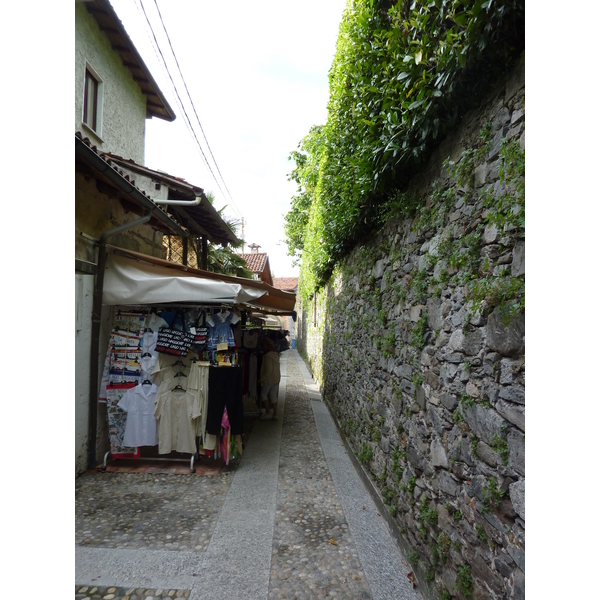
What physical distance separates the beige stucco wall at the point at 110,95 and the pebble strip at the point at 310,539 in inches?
246

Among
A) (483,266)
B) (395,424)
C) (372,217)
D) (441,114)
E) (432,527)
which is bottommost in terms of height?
(432,527)

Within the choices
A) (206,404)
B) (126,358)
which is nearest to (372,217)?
(206,404)

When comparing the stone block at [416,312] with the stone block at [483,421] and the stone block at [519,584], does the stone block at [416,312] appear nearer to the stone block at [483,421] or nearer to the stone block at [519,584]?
the stone block at [483,421]

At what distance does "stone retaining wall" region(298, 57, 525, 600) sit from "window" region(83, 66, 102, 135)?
6186 millimetres

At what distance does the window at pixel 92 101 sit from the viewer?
6.95m

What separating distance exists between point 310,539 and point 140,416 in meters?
2.54

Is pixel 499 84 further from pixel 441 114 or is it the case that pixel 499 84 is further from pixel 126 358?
pixel 126 358

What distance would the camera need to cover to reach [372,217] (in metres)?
4.33

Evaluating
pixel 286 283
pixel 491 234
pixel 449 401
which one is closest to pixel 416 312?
pixel 449 401

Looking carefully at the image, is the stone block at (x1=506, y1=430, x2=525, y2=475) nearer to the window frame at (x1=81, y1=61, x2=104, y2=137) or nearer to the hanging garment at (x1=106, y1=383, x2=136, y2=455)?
the hanging garment at (x1=106, y1=383, x2=136, y2=455)

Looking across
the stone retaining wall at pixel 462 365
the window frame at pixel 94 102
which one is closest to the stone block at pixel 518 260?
the stone retaining wall at pixel 462 365

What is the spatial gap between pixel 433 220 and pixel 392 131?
0.77m

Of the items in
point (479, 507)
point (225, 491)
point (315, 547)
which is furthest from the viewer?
point (225, 491)

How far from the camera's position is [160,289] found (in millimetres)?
4613
